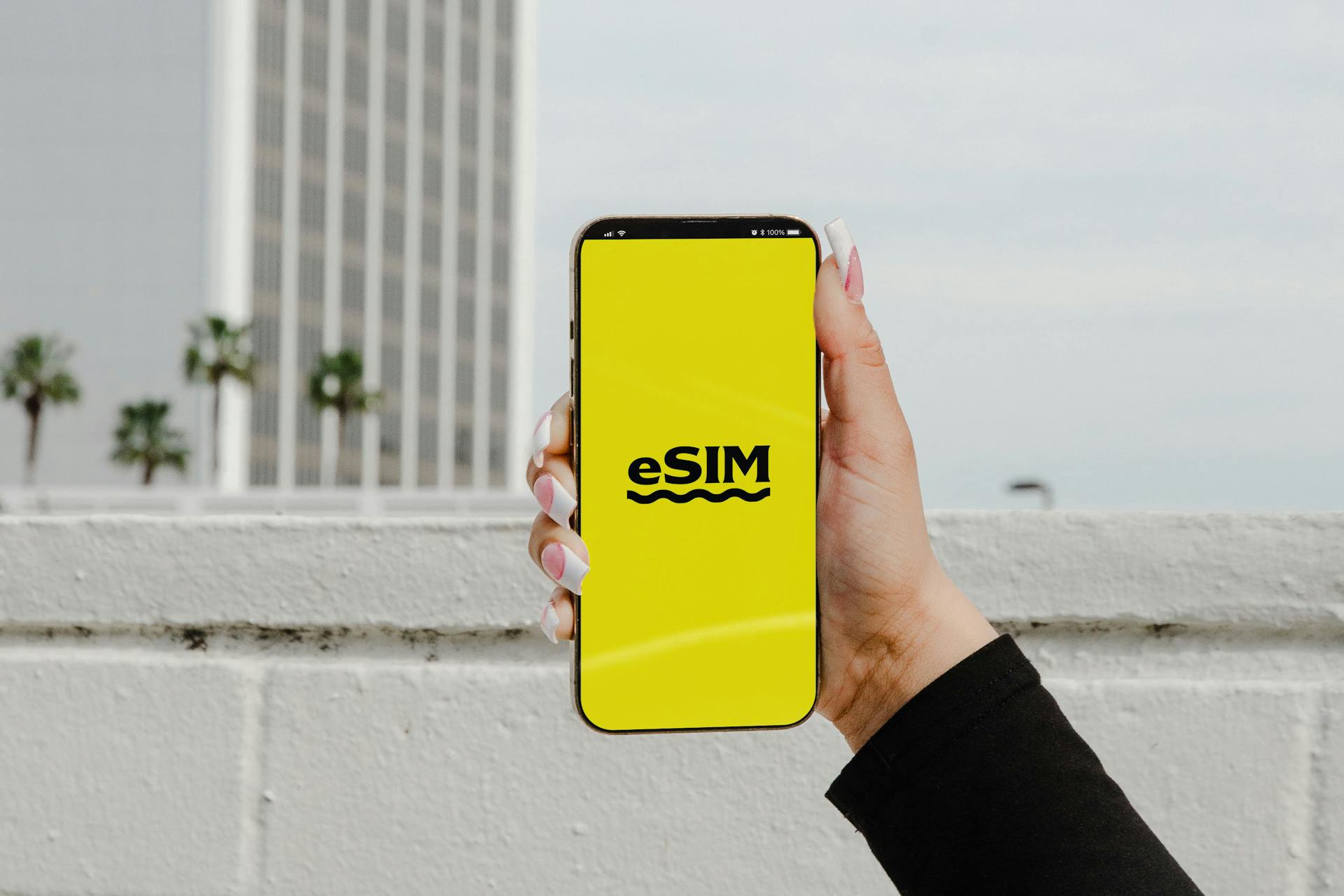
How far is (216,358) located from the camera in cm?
6378

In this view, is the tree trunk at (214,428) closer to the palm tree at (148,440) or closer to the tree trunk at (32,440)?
the palm tree at (148,440)

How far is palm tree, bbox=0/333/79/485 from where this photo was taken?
59.7 meters

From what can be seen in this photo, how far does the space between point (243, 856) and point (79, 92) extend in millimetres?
75915

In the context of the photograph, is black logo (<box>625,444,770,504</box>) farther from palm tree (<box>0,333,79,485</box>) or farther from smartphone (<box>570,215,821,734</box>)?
palm tree (<box>0,333,79,485</box>)

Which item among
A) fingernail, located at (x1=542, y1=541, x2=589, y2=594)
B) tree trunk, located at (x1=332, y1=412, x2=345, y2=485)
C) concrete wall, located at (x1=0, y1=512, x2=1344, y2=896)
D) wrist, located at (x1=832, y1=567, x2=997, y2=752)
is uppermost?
fingernail, located at (x1=542, y1=541, x2=589, y2=594)

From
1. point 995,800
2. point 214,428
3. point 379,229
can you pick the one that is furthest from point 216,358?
point 995,800

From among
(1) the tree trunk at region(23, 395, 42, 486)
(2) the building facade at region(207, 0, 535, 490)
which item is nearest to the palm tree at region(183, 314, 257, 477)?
(2) the building facade at region(207, 0, 535, 490)

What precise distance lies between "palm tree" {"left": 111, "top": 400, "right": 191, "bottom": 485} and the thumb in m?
66.4

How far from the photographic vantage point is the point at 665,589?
161 centimetres

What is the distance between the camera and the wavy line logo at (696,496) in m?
1.61

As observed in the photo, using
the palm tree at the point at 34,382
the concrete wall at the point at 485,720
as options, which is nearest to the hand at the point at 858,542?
the concrete wall at the point at 485,720

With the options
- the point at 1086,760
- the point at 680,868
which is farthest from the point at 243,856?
the point at 1086,760

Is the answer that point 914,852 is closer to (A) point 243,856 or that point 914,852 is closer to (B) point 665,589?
(B) point 665,589

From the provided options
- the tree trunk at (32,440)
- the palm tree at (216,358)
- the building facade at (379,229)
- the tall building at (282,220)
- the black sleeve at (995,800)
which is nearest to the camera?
the black sleeve at (995,800)
